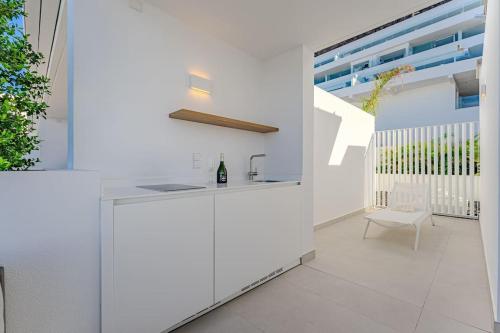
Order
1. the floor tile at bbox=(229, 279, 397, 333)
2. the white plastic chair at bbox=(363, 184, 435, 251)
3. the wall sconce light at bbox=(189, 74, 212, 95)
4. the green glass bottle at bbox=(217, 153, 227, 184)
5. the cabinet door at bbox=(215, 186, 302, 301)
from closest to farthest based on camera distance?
1. the floor tile at bbox=(229, 279, 397, 333)
2. the cabinet door at bbox=(215, 186, 302, 301)
3. the wall sconce light at bbox=(189, 74, 212, 95)
4. the green glass bottle at bbox=(217, 153, 227, 184)
5. the white plastic chair at bbox=(363, 184, 435, 251)

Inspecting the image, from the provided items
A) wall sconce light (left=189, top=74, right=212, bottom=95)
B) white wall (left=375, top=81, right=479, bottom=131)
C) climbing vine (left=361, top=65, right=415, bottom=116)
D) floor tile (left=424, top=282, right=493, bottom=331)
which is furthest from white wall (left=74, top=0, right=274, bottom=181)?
white wall (left=375, top=81, right=479, bottom=131)

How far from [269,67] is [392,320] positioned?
277 centimetres

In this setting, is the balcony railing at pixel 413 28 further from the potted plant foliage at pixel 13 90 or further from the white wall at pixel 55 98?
the potted plant foliage at pixel 13 90

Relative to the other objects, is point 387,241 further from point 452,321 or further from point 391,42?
point 391,42

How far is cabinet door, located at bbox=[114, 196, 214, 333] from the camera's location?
131 cm

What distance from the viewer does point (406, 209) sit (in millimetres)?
3828

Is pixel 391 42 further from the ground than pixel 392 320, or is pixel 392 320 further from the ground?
pixel 391 42

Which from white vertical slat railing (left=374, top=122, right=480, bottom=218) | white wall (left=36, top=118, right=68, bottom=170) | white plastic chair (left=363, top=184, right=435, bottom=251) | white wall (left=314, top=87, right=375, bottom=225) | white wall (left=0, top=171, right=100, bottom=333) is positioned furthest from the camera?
white vertical slat railing (left=374, top=122, right=480, bottom=218)

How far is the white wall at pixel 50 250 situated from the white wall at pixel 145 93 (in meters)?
0.49

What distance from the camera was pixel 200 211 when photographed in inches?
64.7

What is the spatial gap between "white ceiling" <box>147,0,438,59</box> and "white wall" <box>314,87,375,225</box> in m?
1.53

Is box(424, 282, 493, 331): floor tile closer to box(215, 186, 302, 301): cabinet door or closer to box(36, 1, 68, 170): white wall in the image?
box(215, 186, 302, 301): cabinet door

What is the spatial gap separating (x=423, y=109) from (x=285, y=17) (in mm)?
11115

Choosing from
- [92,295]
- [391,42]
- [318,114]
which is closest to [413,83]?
[391,42]
